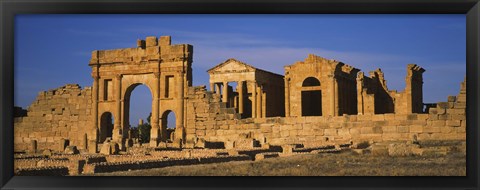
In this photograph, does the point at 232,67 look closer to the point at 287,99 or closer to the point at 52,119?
the point at 287,99

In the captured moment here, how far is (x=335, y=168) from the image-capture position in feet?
53.2

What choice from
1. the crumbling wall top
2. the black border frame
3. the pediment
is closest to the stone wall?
the crumbling wall top

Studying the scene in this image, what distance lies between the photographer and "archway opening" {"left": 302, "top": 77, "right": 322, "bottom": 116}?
4166cm

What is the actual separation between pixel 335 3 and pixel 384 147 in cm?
763

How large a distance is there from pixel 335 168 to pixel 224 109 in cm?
1468

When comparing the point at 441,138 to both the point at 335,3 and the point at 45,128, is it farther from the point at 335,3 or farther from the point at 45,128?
the point at 45,128

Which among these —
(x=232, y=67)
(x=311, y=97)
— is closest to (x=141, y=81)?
(x=232, y=67)

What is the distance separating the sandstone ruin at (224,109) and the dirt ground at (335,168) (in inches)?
86.5


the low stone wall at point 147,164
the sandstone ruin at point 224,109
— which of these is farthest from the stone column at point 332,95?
the low stone wall at point 147,164

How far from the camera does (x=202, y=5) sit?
14.0 m

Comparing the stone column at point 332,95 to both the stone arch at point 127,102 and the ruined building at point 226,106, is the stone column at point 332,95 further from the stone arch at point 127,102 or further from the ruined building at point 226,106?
the stone arch at point 127,102

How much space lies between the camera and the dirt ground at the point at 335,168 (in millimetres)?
15038

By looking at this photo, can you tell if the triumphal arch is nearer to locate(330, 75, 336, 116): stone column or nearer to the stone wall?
the stone wall

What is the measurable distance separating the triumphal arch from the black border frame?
20471 millimetres
